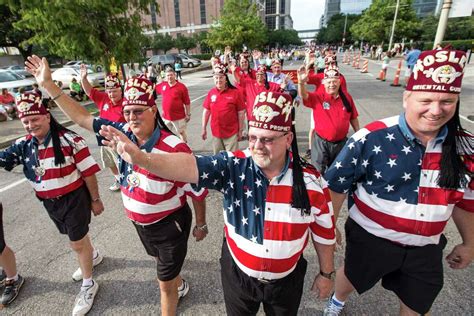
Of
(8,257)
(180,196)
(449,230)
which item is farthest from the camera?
(449,230)

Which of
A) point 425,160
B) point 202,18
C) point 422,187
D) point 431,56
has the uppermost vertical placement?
point 202,18

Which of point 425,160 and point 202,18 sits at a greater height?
point 202,18

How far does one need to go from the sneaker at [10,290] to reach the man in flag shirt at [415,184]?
11.2 feet

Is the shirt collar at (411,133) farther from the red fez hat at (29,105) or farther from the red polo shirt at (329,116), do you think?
the red fez hat at (29,105)

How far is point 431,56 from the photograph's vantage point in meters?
1.68

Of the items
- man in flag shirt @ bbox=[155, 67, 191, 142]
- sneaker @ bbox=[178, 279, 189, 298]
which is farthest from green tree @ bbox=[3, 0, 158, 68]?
sneaker @ bbox=[178, 279, 189, 298]

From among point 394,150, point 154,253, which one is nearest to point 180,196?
point 154,253

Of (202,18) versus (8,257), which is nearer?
(8,257)

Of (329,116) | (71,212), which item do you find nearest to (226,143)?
(329,116)

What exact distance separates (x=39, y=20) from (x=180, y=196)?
8483 millimetres

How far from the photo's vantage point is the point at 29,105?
2.39 metres

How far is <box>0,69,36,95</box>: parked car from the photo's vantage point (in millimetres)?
12383

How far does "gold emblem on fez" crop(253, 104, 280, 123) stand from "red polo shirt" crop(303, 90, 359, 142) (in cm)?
260

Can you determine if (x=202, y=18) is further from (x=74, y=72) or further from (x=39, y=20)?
(x=39, y=20)
